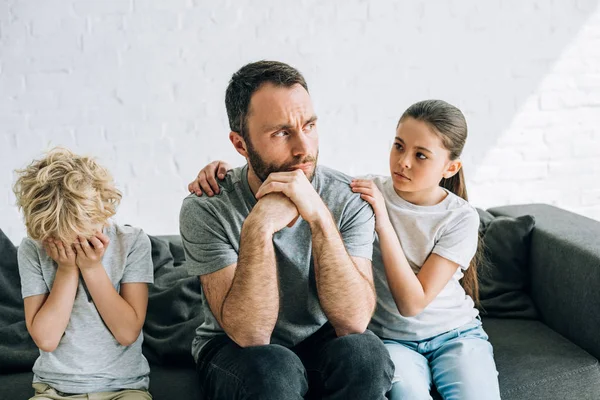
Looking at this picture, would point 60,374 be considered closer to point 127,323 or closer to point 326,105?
point 127,323

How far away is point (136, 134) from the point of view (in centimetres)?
293

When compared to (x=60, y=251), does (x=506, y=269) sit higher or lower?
lower

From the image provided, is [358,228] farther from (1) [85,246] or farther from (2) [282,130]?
(1) [85,246]

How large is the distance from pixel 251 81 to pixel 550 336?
4.10ft

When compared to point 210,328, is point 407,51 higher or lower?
higher

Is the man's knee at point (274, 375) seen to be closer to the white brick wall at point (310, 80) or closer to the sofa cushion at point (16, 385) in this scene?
the sofa cushion at point (16, 385)

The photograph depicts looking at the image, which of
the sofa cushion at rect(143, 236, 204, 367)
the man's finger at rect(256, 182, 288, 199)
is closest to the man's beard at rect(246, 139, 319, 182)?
the man's finger at rect(256, 182, 288, 199)

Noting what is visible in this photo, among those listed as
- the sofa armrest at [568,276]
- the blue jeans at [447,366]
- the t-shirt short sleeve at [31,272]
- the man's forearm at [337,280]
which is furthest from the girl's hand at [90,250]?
the sofa armrest at [568,276]

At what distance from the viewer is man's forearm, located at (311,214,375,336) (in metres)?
1.66

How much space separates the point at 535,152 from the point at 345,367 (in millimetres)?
2008

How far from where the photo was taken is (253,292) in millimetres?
1627

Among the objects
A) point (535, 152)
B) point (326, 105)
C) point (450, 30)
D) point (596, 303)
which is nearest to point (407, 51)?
point (450, 30)

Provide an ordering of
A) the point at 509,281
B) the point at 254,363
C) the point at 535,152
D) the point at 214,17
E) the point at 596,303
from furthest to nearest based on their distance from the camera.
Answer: the point at 535,152, the point at 214,17, the point at 509,281, the point at 596,303, the point at 254,363

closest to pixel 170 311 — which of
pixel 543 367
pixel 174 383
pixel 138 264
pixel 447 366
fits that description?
pixel 174 383
